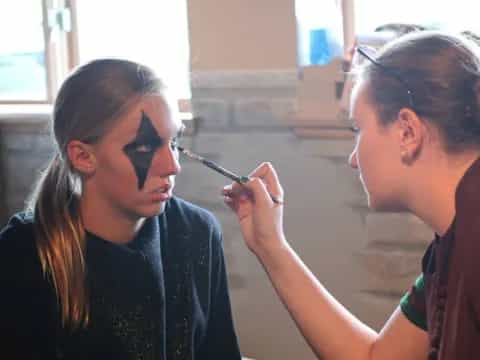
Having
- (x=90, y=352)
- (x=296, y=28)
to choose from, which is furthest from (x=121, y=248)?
(x=296, y=28)

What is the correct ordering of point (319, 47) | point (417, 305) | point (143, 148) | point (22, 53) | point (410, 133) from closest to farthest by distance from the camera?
point (410, 133) < point (417, 305) < point (143, 148) < point (319, 47) < point (22, 53)

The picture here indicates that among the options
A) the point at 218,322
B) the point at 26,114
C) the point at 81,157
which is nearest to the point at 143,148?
the point at 81,157

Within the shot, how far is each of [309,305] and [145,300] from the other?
0.91 ft

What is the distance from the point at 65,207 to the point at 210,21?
2.58 ft

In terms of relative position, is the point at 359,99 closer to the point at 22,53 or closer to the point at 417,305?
the point at 417,305

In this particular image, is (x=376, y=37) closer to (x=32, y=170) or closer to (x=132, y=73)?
(x=132, y=73)

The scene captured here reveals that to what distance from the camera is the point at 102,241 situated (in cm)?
131

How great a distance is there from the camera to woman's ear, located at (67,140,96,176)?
4.27 ft

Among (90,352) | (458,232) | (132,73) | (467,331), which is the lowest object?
(90,352)

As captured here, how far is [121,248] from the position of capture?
132 cm

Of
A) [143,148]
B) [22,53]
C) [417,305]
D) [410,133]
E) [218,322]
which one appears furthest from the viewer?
[22,53]

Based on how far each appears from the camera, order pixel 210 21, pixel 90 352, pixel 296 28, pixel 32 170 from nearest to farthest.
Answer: pixel 90 352 < pixel 296 28 < pixel 210 21 < pixel 32 170

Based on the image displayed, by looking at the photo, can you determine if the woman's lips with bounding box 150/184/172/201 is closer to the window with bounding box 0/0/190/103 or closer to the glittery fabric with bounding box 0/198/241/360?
the glittery fabric with bounding box 0/198/241/360

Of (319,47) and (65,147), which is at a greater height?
(319,47)
